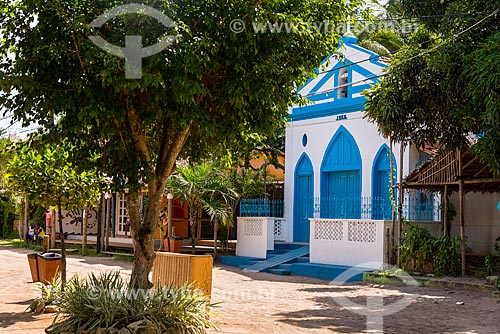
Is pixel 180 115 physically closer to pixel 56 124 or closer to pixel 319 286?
pixel 56 124

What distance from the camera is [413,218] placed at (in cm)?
1839

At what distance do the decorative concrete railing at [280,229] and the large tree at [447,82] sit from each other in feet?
24.1

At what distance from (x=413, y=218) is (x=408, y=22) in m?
5.23

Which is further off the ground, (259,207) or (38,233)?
(259,207)

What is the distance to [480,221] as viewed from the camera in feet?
62.4

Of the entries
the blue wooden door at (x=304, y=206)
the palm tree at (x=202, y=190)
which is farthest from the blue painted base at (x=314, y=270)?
the blue wooden door at (x=304, y=206)

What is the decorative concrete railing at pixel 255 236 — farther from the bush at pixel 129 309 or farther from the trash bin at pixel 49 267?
the bush at pixel 129 309

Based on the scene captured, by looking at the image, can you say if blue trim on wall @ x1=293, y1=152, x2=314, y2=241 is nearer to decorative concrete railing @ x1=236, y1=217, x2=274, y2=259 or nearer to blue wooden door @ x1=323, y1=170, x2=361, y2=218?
blue wooden door @ x1=323, y1=170, x2=361, y2=218

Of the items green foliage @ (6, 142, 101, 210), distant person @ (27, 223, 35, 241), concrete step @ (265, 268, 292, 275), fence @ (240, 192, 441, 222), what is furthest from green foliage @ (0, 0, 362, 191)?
distant person @ (27, 223, 35, 241)

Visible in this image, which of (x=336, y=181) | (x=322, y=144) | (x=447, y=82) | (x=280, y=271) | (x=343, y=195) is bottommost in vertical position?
(x=280, y=271)

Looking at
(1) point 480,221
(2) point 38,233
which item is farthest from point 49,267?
(2) point 38,233

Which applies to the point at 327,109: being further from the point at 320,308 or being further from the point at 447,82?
the point at 320,308

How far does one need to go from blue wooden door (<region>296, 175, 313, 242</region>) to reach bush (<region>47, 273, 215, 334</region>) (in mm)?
13673

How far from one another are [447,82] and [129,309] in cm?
876
